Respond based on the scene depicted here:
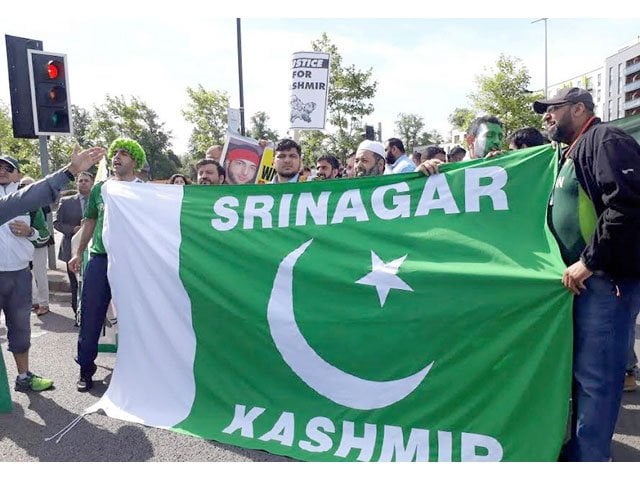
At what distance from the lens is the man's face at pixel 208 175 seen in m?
4.92

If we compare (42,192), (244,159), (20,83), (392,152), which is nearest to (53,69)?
(20,83)

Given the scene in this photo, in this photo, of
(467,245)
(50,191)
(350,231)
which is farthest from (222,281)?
(467,245)

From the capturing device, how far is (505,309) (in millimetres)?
2760

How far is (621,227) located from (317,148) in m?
21.4

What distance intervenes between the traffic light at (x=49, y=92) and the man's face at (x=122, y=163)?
4.00 meters

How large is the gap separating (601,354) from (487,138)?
8.38 ft

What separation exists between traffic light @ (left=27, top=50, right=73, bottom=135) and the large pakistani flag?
471 cm

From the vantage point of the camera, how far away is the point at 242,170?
5.65 m

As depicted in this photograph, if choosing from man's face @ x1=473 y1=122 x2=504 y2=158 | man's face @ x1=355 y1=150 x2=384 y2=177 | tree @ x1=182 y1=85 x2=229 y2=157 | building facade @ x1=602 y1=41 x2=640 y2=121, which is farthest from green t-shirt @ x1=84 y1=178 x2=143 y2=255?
building facade @ x1=602 y1=41 x2=640 y2=121

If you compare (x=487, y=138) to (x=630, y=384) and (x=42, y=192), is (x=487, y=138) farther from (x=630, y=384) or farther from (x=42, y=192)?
(x=42, y=192)

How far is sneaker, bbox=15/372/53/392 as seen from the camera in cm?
424

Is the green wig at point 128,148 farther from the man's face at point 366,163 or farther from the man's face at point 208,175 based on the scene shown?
the man's face at point 366,163

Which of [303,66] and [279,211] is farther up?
[303,66]

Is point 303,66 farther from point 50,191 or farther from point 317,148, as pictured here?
point 317,148
